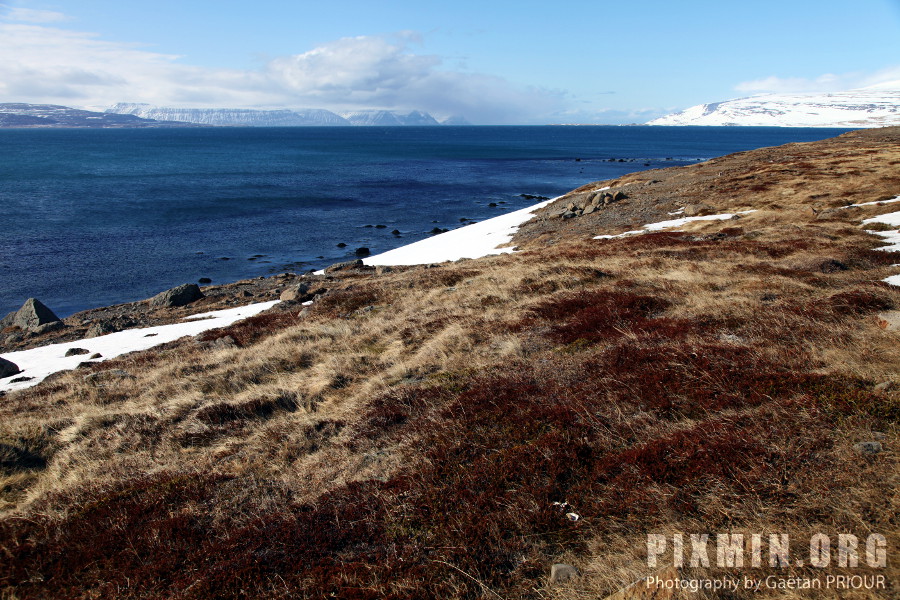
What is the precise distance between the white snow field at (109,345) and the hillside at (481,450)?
4475mm

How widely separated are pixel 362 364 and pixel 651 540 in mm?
7958

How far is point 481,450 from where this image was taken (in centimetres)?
659

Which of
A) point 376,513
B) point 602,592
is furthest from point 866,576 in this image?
point 376,513

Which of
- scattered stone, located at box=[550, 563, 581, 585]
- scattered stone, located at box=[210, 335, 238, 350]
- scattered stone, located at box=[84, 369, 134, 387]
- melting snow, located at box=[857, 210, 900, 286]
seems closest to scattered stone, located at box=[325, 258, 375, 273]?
scattered stone, located at box=[210, 335, 238, 350]

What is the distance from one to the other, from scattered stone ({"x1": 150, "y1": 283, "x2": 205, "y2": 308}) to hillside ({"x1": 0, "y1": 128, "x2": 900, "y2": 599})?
14.0 m

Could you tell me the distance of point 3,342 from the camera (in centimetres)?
2322

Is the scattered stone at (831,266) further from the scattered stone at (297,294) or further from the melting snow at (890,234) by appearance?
the scattered stone at (297,294)

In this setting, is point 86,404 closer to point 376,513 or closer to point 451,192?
point 376,513

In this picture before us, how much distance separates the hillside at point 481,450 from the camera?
4.72 meters

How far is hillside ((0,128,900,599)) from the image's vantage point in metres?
4.72

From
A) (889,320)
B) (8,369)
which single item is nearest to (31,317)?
(8,369)

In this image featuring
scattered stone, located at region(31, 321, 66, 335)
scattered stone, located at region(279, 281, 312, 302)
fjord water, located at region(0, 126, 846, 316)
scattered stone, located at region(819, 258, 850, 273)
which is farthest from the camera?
fjord water, located at region(0, 126, 846, 316)

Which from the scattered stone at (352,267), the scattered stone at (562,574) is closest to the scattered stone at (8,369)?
the scattered stone at (352,267)

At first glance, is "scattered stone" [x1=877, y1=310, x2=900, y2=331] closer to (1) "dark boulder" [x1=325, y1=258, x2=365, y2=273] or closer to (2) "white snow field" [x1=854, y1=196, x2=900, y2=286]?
(2) "white snow field" [x1=854, y1=196, x2=900, y2=286]
